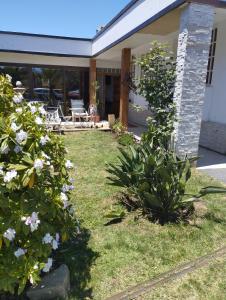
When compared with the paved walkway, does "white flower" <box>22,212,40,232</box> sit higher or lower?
higher

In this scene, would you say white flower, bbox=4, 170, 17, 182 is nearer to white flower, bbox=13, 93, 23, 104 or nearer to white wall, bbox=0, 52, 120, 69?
white flower, bbox=13, 93, 23, 104

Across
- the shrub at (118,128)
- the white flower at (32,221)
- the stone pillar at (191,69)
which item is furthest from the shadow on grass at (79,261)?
the shrub at (118,128)

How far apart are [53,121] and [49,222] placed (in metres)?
9.31

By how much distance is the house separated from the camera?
625cm

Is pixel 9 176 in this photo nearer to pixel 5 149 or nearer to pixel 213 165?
pixel 5 149

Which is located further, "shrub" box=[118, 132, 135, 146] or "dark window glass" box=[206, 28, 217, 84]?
"shrub" box=[118, 132, 135, 146]

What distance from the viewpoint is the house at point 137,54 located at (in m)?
6.25

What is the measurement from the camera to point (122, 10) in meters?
9.25

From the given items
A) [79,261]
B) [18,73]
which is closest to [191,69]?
[79,261]

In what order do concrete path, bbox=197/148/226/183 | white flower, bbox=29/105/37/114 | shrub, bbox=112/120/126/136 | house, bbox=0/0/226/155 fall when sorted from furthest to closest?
shrub, bbox=112/120/126/136 → concrete path, bbox=197/148/226/183 → house, bbox=0/0/226/155 → white flower, bbox=29/105/37/114

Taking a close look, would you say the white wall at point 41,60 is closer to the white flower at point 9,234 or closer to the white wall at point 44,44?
the white wall at point 44,44

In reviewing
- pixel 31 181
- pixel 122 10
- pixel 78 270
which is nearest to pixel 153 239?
pixel 78 270

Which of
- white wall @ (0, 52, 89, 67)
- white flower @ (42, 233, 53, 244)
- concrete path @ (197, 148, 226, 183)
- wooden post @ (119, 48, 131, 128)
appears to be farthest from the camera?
white wall @ (0, 52, 89, 67)

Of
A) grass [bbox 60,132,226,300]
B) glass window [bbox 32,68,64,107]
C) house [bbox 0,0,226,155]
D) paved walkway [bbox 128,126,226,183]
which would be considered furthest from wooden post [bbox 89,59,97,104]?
grass [bbox 60,132,226,300]
